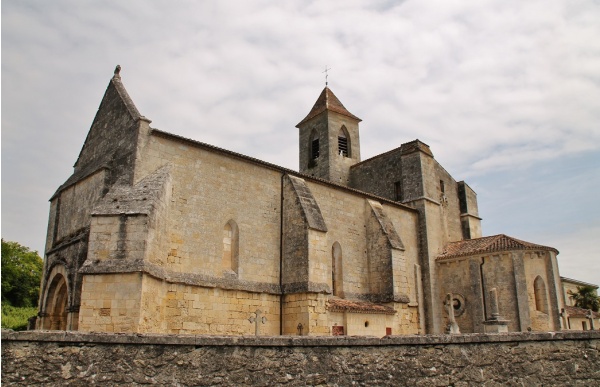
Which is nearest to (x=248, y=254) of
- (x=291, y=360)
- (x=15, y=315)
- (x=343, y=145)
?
(x=291, y=360)

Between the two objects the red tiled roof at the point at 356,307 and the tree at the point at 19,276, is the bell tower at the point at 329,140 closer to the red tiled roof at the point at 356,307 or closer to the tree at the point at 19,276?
the red tiled roof at the point at 356,307

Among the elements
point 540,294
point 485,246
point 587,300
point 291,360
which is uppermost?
point 485,246

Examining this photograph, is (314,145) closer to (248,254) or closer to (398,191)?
(398,191)

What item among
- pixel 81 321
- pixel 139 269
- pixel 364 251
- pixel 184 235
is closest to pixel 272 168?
pixel 184 235

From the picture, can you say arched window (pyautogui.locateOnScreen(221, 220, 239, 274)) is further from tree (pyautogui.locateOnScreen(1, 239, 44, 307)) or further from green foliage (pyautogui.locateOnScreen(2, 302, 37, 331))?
tree (pyautogui.locateOnScreen(1, 239, 44, 307))

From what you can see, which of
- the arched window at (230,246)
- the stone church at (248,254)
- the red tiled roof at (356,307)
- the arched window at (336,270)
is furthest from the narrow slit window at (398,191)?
the arched window at (230,246)

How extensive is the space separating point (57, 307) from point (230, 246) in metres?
5.70

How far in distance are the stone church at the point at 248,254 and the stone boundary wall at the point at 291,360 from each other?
6.92 m

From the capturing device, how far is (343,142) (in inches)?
1224

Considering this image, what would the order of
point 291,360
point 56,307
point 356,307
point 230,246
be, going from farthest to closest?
point 356,307
point 230,246
point 56,307
point 291,360

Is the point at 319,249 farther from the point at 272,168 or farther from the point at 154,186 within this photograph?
the point at 154,186

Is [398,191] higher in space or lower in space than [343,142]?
lower

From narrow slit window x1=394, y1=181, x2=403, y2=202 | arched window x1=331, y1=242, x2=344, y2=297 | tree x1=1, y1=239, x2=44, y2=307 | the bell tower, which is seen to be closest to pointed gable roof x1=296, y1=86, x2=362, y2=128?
the bell tower

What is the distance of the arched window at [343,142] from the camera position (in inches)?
1210
